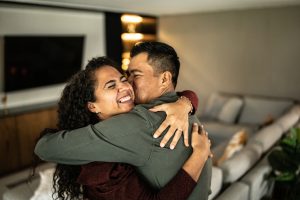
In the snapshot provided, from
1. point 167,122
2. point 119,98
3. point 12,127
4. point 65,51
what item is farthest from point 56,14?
point 167,122

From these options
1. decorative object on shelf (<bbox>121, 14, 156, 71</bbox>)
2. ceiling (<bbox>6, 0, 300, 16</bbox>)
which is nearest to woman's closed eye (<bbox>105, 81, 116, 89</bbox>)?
ceiling (<bbox>6, 0, 300, 16</bbox>)

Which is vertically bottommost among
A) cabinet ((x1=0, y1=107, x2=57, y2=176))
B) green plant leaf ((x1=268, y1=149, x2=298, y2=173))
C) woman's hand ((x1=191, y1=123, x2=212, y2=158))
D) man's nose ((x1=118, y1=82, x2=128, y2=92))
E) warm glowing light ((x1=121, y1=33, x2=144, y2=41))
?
cabinet ((x1=0, y1=107, x2=57, y2=176))

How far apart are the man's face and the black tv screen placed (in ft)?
9.28

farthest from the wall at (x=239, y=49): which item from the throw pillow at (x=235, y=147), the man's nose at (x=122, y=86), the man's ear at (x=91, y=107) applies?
the man's ear at (x=91, y=107)

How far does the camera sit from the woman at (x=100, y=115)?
1.06 metres

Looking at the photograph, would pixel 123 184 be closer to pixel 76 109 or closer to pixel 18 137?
pixel 76 109

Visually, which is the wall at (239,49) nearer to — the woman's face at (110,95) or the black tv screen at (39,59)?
the black tv screen at (39,59)

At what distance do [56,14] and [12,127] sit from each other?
1.84m

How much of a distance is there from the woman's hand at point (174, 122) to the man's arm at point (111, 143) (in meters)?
0.05

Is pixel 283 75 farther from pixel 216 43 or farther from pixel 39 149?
pixel 39 149

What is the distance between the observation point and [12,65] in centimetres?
369

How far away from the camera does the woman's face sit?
1.26 m

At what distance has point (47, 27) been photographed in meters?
4.15

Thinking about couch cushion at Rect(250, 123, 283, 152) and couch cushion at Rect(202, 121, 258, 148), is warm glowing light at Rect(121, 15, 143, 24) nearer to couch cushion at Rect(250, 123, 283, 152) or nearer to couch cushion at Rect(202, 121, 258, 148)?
couch cushion at Rect(202, 121, 258, 148)
